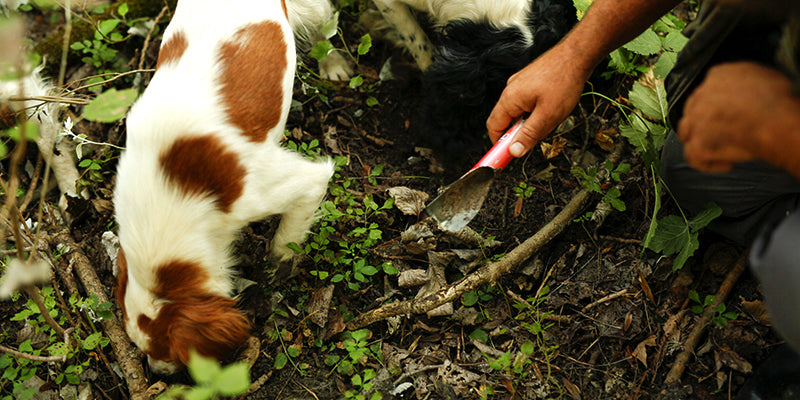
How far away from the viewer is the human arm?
1.91m

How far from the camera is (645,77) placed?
8.55ft

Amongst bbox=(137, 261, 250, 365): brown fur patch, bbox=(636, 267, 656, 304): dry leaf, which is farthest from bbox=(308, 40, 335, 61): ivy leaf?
bbox=(636, 267, 656, 304): dry leaf

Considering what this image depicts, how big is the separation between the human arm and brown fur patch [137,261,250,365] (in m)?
1.31

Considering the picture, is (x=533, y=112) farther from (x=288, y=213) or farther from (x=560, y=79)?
(x=288, y=213)

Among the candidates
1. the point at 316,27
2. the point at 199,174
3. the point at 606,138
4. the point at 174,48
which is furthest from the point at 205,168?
the point at 606,138

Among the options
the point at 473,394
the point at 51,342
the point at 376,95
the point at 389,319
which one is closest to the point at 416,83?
the point at 376,95

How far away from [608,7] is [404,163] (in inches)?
52.5

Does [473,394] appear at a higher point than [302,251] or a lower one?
lower

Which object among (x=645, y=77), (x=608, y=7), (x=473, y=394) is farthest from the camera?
(x=645, y=77)

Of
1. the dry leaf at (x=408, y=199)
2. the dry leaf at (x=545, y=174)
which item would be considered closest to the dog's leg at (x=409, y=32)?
the dry leaf at (x=408, y=199)

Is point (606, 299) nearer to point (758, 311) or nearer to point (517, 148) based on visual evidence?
point (758, 311)

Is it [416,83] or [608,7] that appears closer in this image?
[608,7]

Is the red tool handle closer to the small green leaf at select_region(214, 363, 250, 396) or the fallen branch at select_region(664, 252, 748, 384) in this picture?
the fallen branch at select_region(664, 252, 748, 384)

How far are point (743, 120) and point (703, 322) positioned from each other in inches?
49.5
